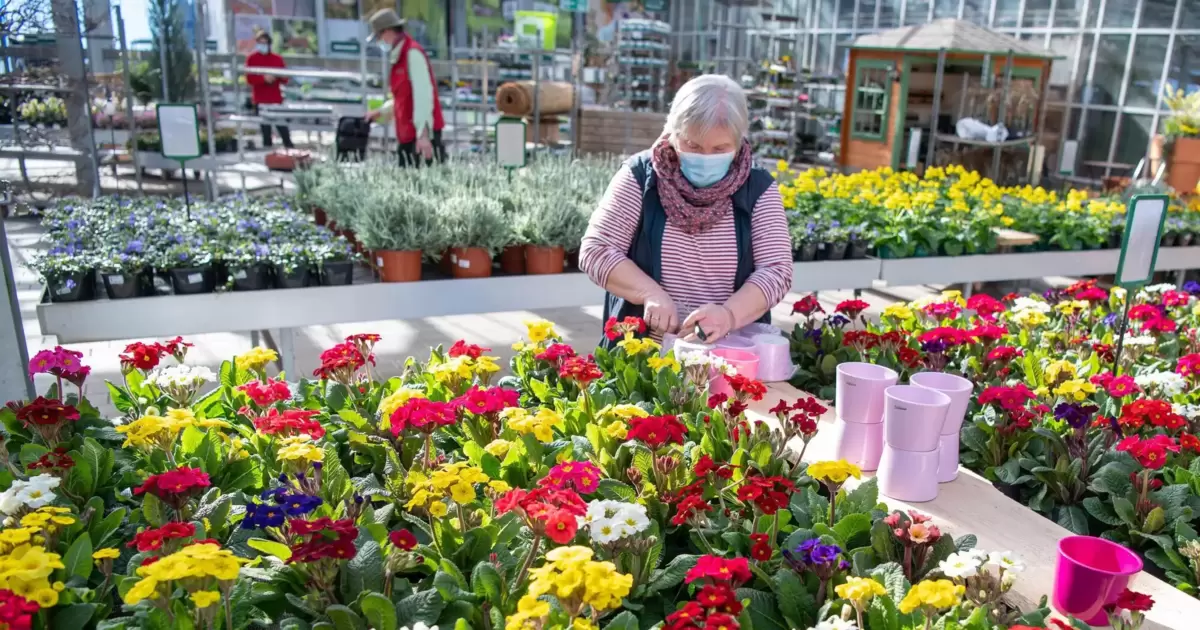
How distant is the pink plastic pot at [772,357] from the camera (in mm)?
1886

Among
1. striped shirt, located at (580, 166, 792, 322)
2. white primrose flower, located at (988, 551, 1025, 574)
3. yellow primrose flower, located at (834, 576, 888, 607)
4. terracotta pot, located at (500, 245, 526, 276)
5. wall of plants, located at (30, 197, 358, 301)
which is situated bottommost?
terracotta pot, located at (500, 245, 526, 276)

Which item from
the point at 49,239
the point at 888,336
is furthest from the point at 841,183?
the point at 49,239

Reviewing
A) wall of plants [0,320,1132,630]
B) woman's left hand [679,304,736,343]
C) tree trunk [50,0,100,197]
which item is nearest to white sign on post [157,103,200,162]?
tree trunk [50,0,100,197]

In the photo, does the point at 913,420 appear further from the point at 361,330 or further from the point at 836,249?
the point at 361,330

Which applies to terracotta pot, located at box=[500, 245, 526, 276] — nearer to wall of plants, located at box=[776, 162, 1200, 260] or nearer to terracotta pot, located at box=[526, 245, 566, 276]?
terracotta pot, located at box=[526, 245, 566, 276]

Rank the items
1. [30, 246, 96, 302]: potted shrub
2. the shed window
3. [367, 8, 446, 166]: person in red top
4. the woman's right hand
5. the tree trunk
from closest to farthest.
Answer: the woman's right hand < [30, 246, 96, 302]: potted shrub < the tree trunk < [367, 8, 446, 166]: person in red top < the shed window

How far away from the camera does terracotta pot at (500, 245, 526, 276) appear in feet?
12.7

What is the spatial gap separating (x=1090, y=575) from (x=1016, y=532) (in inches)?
9.5

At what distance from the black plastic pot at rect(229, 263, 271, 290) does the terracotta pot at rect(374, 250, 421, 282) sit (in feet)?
1.56

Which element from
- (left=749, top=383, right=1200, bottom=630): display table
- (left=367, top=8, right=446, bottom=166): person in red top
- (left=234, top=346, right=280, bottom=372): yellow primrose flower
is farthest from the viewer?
(left=367, top=8, right=446, bottom=166): person in red top

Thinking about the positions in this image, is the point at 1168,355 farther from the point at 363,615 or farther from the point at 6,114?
the point at 6,114

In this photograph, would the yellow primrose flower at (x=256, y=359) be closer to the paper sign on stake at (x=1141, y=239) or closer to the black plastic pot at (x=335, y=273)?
the black plastic pot at (x=335, y=273)

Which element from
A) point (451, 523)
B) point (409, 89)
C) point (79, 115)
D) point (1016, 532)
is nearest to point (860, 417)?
point (1016, 532)

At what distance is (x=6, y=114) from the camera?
229 cm
